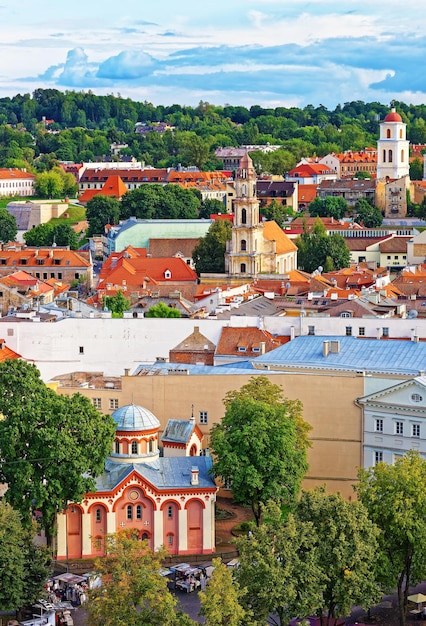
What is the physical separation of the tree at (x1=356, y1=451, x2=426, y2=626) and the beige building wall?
7.89 m

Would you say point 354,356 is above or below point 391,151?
below

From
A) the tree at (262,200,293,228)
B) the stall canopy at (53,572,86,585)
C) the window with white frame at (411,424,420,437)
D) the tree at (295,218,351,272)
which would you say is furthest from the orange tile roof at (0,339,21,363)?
the tree at (262,200,293,228)

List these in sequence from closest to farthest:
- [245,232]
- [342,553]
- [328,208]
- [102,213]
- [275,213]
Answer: [342,553]
[245,232]
[102,213]
[275,213]
[328,208]

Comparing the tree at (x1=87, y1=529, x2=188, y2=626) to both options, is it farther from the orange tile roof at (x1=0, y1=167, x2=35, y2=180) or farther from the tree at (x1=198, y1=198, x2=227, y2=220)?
the orange tile roof at (x1=0, y1=167, x2=35, y2=180)

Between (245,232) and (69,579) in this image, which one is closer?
(69,579)

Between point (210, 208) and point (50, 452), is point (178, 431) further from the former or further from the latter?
point (210, 208)

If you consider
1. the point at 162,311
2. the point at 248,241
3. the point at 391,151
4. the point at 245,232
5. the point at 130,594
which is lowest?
the point at 130,594

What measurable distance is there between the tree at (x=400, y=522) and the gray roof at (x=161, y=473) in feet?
23.7

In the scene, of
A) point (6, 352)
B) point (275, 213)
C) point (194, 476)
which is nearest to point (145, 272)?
point (6, 352)

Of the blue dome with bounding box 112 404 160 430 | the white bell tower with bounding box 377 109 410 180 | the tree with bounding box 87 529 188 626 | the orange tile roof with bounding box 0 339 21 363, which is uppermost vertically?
the white bell tower with bounding box 377 109 410 180

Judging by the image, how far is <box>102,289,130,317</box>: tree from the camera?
275ft

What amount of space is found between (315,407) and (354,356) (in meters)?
4.34

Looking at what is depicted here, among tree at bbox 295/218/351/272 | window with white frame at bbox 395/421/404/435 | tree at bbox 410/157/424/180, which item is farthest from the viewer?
tree at bbox 410/157/424/180

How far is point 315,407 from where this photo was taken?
54406 millimetres
